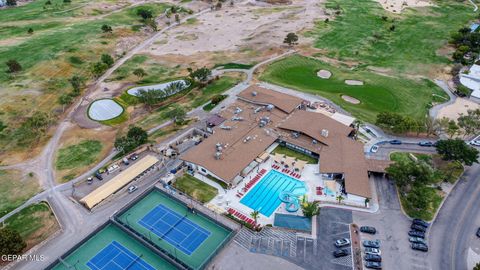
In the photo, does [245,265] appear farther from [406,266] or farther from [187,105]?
[187,105]

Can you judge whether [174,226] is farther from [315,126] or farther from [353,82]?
[353,82]

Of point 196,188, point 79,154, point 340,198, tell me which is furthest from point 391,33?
point 79,154

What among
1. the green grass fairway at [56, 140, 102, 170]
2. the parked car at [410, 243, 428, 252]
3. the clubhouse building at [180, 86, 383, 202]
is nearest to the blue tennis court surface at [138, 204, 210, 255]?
the clubhouse building at [180, 86, 383, 202]

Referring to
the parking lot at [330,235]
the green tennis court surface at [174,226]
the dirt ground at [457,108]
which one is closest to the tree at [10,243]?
the green tennis court surface at [174,226]

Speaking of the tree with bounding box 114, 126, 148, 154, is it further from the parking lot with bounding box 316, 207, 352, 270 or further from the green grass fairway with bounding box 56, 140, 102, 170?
the parking lot with bounding box 316, 207, 352, 270

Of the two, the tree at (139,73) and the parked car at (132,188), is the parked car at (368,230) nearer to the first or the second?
the parked car at (132,188)
